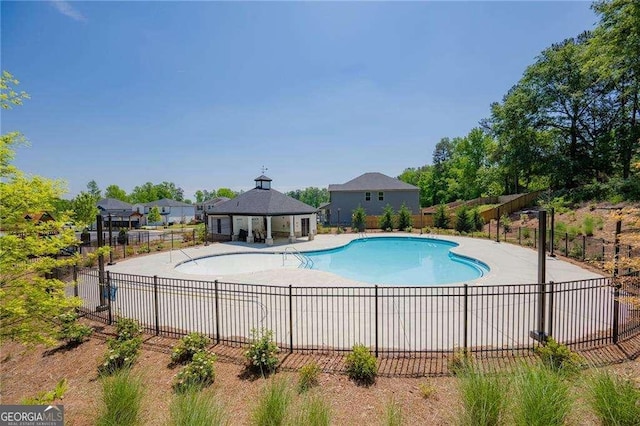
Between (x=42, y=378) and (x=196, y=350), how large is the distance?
334 cm

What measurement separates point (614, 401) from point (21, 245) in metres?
9.08

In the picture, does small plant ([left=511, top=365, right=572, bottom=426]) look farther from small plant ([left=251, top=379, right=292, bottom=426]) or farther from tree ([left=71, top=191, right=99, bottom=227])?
tree ([left=71, top=191, right=99, bottom=227])

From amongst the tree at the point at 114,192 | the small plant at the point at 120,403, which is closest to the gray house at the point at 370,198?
the small plant at the point at 120,403

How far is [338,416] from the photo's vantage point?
4.43m

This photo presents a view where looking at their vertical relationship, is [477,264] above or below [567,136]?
below

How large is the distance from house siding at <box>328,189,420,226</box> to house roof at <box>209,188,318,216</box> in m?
10.1

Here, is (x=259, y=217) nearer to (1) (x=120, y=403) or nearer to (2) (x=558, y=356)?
(1) (x=120, y=403)

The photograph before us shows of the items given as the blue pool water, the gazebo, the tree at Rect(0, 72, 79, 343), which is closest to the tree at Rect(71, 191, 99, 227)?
the gazebo

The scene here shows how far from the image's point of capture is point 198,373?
5348 mm

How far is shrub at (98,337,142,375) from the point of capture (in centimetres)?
586

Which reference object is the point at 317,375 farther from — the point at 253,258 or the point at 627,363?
the point at 253,258

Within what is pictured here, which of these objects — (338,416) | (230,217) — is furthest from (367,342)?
(230,217)

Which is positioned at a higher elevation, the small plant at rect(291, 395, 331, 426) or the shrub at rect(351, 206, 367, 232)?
the shrub at rect(351, 206, 367, 232)

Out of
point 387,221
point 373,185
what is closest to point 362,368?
point 387,221
